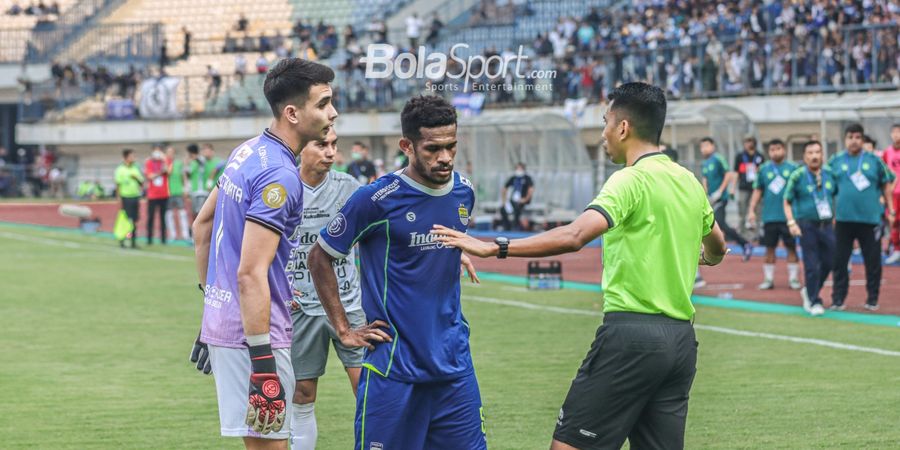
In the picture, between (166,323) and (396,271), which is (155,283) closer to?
(166,323)

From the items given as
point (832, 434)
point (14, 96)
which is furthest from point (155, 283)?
point (14, 96)

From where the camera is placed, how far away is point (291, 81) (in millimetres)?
5887

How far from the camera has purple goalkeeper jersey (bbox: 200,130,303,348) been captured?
224 inches

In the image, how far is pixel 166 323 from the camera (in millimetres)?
16469

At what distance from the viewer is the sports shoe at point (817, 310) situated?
16.5 meters

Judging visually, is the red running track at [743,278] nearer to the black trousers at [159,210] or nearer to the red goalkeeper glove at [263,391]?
the black trousers at [159,210]

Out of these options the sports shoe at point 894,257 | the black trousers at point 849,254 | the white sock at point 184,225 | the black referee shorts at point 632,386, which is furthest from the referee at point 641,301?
the white sock at point 184,225

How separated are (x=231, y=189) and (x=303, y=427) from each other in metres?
2.76

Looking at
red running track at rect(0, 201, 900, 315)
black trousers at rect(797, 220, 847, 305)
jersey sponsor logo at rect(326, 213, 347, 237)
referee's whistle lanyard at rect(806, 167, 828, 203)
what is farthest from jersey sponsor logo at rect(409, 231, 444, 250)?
red running track at rect(0, 201, 900, 315)

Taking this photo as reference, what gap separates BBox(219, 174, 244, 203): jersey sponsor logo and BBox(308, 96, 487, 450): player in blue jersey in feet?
2.10

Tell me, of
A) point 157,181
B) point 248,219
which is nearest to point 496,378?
point 248,219

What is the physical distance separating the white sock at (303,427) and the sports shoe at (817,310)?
Answer: 9767 mm

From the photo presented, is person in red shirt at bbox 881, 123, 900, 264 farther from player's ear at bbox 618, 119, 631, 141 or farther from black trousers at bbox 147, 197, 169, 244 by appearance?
player's ear at bbox 618, 119, 631, 141

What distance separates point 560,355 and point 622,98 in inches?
295
